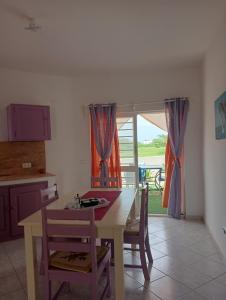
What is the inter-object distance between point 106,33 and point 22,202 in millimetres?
2573

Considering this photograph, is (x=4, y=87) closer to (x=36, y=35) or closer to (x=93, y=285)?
(x=36, y=35)

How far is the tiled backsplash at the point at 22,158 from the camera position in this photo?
4.22m

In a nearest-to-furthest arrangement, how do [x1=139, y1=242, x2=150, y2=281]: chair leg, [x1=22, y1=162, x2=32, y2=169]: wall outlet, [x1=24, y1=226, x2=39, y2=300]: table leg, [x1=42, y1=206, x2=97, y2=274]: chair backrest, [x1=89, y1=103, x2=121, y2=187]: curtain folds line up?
1. [x1=42, y1=206, x2=97, y2=274]: chair backrest
2. [x1=24, y1=226, x2=39, y2=300]: table leg
3. [x1=139, y1=242, x2=150, y2=281]: chair leg
4. [x1=22, y1=162, x2=32, y2=169]: wall outlet
5. [x1=89, y1=103, x2=121, y2=187]: curtain folds

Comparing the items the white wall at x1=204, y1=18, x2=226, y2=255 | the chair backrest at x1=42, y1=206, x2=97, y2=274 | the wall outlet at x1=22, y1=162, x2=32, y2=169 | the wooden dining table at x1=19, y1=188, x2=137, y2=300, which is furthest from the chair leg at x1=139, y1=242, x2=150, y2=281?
the wall outlet at x1=22, y1=162, x2=32, y2=169

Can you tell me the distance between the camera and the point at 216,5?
2.45 meters

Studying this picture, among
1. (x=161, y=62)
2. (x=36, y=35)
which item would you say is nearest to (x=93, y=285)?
(x=36, y=35)

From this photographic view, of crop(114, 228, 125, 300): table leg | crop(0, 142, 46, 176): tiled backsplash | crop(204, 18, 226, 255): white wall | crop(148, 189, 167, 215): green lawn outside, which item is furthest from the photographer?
crop(148, 189, 167, 215): green lawn outside

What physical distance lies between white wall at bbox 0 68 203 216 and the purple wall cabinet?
0.28 meters

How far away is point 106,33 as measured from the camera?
9.74 ft

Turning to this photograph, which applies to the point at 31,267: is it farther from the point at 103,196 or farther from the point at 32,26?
the point at 32,26

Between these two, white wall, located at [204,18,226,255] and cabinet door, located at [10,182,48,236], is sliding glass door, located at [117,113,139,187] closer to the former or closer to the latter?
white wall, located at [204,18,226,255]

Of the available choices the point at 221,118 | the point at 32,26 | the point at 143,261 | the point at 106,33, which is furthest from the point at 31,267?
the point at 106,33

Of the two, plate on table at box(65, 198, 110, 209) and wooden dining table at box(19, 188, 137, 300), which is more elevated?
plate on table at box(65, 198, 110, 209)

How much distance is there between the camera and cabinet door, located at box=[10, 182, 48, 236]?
12.5 feet
